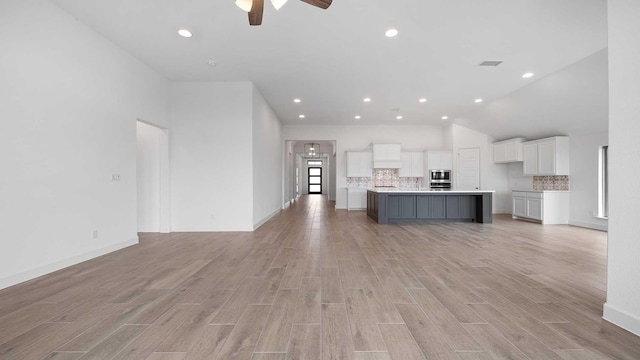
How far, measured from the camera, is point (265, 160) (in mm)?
6945

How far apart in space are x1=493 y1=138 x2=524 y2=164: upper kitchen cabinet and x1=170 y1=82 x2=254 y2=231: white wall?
23.7ft

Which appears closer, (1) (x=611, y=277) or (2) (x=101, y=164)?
(1) (x=611, y=277)

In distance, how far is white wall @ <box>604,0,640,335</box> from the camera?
1827mm

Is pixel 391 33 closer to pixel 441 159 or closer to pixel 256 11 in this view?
pixel 256 11

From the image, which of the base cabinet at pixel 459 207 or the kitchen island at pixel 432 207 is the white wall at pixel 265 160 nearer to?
the kitchen island at pixel 432 207

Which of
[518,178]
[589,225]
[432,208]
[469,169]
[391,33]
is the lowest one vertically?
[589,225]

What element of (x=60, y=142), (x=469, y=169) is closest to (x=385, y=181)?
(x=469, y=169)

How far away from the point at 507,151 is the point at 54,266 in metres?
9.95

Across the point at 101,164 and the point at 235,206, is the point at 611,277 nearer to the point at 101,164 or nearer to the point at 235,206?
the point at 235,206

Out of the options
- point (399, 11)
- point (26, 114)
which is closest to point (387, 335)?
point (399, 11)

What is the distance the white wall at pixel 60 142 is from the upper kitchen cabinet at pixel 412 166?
26.0 ft

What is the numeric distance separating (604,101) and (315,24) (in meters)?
5.63

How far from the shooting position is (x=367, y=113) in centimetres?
805

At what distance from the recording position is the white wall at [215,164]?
5531 mm
